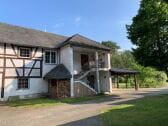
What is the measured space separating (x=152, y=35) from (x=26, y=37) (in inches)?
514

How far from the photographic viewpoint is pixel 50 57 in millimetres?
21766

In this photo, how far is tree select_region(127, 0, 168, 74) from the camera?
20266 millimetres

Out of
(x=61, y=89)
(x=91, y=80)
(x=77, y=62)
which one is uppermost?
(x=77, y=62)

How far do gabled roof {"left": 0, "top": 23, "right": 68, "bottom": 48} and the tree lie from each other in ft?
30.5

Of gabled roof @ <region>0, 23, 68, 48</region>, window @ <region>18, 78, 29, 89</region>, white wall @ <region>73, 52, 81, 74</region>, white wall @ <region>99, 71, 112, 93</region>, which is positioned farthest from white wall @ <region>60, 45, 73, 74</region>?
white wall @ <region>99, 71, 112, 93</region>

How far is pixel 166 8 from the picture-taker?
1995 centimetres

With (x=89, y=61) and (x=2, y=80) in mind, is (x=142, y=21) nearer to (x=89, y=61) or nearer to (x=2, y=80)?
(x=89, y=61)

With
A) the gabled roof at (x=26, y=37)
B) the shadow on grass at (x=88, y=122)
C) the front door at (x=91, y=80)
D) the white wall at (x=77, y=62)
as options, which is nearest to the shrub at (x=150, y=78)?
the front door at (x=91, y=80)

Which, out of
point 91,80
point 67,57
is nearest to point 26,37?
point 67,57

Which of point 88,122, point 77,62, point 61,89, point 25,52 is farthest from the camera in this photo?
point 77,62

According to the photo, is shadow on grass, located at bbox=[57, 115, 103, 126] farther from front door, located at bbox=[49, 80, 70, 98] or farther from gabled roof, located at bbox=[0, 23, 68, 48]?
gabled roof, located at bbox=[0, 23, 68, 48]

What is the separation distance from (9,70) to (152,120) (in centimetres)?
1404

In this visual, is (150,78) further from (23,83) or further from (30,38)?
(23,83)

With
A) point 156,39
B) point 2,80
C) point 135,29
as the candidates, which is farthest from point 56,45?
point 156,39
